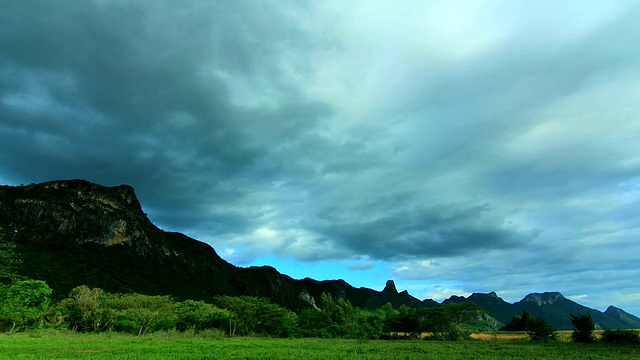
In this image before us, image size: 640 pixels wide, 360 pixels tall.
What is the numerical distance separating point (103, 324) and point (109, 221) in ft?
425

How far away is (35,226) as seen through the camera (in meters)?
162

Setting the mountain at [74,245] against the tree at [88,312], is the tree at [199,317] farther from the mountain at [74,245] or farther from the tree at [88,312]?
the mountain at [74,245]

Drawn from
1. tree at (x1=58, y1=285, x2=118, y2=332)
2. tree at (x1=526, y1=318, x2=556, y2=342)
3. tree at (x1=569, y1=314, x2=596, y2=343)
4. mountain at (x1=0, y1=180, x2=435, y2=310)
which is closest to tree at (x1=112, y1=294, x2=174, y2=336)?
tree at (x1=58, y1=285, x2=118, y2=332)

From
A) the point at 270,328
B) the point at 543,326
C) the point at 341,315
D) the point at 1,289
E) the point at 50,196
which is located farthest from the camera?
the point at 50,196

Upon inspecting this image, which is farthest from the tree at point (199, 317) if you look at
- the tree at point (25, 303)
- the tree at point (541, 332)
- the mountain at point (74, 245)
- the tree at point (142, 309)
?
the tree at point (541, 332)

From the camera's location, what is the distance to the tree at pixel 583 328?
7906cm

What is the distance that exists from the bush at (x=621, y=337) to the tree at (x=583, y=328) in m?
2.72

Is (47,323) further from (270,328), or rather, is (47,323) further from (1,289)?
(270,328)

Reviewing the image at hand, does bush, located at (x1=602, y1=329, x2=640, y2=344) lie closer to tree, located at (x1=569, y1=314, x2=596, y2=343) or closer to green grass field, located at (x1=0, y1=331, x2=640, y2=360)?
tree, located at (x1=569, y1=314, x2=596, y2=343)

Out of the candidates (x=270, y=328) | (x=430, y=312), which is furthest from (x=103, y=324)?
(x=430, y=312)

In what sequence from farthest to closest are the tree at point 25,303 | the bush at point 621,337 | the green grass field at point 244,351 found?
the tree at point 25,303 < the bush at point 621,337 < the green grass field at point 244,351

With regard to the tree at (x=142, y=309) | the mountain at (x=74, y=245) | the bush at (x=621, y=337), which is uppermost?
the mountain at (x=74, y=245)

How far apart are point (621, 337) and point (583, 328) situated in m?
6.84

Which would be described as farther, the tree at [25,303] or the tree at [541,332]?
the tree at [541,332]
